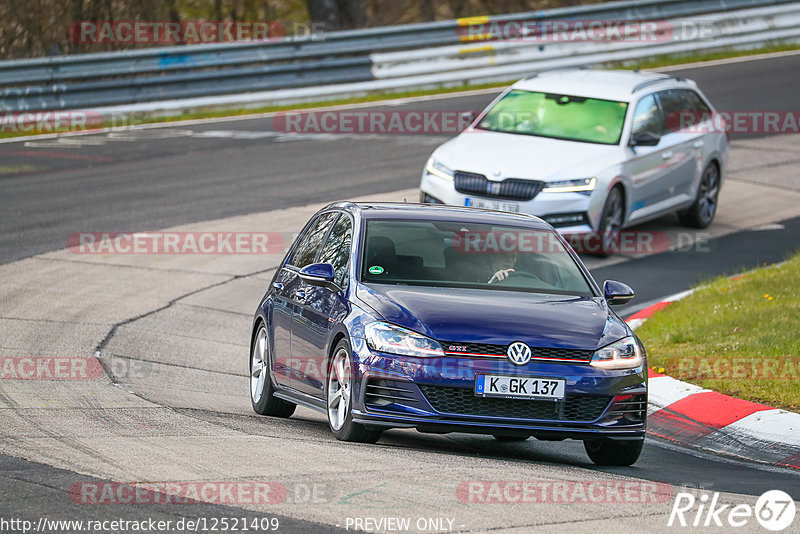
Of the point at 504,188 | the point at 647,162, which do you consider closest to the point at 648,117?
the point at 647,162

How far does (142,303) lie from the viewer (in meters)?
13.4

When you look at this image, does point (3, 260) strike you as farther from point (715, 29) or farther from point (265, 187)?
point (715, 29)

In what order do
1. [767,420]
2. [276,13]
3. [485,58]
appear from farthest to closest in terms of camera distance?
[276,13] → [485,58] → [767,420]

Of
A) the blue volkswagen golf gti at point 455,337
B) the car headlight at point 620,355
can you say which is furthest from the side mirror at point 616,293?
the car headlight at point 620,355

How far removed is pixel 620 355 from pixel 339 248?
218 cm

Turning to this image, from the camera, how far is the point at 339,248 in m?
9.31

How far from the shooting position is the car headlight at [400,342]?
7844 millimetres

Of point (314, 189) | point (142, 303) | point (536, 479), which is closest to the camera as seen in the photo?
point (536, 479)

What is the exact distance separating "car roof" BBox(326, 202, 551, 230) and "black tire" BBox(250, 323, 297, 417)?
3.83ft

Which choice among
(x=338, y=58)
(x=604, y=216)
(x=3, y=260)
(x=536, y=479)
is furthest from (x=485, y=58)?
(x=536, y=479)

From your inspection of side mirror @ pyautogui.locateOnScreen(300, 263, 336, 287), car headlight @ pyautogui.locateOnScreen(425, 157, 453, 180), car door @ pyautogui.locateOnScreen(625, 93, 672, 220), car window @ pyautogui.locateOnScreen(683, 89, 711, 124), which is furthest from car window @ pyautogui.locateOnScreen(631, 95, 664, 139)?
side mirror @ pyautogui.locateOnScreen(300, 263, 336, 287)

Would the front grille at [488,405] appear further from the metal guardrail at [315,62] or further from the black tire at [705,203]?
the metal guardrail at [315,62]

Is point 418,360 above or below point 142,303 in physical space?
above

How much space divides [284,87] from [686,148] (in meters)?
9.82
